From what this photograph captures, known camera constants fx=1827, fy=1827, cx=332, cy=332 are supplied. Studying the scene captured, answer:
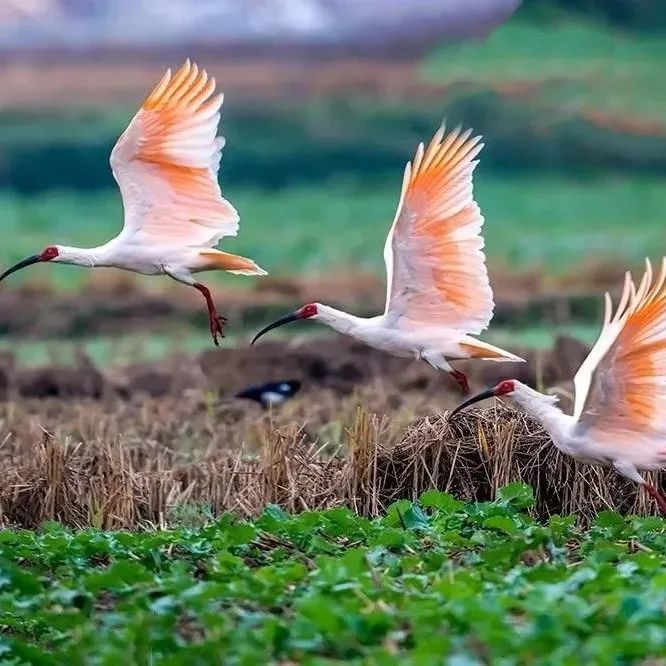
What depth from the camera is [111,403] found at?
14.4 metres

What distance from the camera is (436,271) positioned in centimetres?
899

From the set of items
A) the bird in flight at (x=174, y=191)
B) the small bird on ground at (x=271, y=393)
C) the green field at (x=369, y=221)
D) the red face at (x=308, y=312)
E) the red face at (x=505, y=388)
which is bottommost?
the small bird on ground at (x=271, y=393)

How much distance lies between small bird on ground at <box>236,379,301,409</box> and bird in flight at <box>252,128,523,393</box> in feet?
13.6

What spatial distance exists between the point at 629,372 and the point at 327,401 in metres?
5.60

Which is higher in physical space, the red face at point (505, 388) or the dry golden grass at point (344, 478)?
the red face at point (505, 388)

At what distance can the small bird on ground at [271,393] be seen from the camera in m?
13.4

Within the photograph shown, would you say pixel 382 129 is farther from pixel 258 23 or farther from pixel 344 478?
pixel 344 478

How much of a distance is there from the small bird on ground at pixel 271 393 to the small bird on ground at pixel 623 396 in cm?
474

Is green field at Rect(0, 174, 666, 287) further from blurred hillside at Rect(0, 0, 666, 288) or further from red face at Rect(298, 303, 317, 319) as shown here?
red face at Rect(298, 303, 317, 319)

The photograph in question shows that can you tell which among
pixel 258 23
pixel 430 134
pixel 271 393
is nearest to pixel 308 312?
pixel 271 393

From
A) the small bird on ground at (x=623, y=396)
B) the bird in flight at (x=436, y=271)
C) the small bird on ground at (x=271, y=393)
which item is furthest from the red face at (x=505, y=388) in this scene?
the small bird on ground at (x=271, y=393)

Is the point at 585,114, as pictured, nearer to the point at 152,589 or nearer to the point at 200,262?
the point at 200,262

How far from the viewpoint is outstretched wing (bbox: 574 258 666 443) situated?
7.96 meters

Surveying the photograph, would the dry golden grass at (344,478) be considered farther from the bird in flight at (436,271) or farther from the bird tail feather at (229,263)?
the bird tail feather at (229,263)
